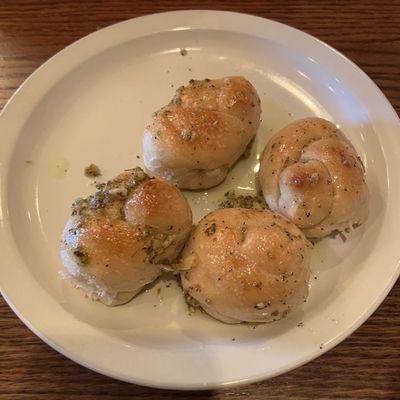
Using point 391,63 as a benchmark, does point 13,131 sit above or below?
below

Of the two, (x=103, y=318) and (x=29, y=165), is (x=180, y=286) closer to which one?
(x=103, y=318)

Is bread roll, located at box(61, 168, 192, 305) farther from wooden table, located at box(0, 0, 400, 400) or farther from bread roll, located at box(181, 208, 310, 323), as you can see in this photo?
wooden table, located at box(0, 0, 400, 400)

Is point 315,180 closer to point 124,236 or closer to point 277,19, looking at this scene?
point 124,236

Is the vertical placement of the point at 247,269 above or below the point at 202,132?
below

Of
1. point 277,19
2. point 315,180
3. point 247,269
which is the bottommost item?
point 247,269

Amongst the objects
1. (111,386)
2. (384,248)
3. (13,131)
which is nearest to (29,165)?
(13,131)

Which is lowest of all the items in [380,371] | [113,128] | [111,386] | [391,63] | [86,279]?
[111,386]

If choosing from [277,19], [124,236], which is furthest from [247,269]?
[277,19]
